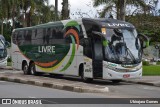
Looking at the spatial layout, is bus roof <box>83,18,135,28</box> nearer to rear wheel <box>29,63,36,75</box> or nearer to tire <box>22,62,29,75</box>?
rear wheel <box>29,63,36,75</box>

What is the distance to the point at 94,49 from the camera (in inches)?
845

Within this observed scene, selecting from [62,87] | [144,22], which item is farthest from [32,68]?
[144,22]

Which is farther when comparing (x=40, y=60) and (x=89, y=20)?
(x=40, y=60)

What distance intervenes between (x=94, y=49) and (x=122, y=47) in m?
1.45

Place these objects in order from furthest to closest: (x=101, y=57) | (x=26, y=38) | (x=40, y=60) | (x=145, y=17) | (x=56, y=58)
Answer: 1. (x=145, y=17)
2. (x=26, y=38)
3. (x=40, y=60)
4. (x=56, y=58)
5. (x=101, y=57)

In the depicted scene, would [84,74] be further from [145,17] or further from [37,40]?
[145,17]

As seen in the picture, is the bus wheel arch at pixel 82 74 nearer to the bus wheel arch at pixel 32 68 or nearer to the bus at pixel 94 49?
the bus at pixel 94 49

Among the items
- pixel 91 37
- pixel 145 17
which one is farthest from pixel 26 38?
pixel 145 17

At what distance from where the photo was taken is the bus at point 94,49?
21.1 metres

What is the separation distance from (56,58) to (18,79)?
11.1ft

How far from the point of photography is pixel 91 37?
21.7 m

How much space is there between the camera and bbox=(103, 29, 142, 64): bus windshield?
2109 centimetres

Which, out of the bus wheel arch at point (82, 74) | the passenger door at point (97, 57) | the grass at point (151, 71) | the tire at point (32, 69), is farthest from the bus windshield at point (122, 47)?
the tire at point (32, 69)

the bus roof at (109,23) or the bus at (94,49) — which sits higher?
the bus roof at (109,23)
